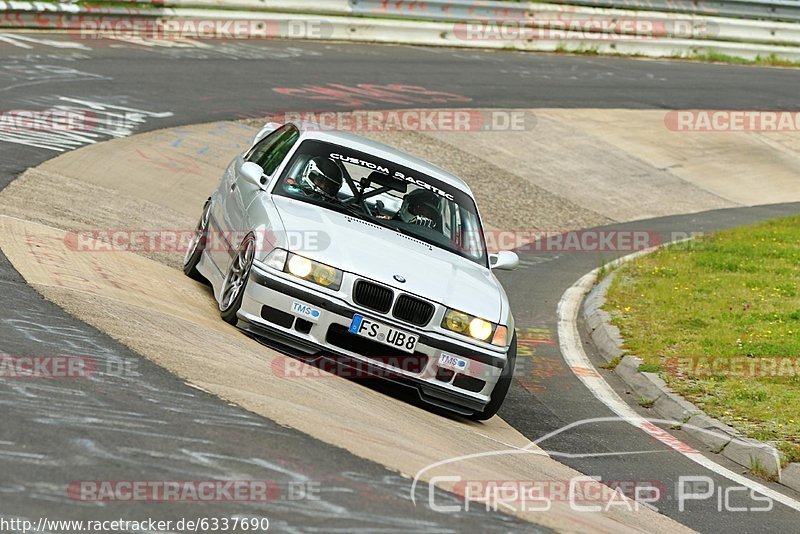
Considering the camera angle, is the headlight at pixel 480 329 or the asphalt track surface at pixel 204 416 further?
the headlight at pixel 480 329

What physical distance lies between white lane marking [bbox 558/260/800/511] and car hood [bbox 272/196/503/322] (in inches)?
67.4

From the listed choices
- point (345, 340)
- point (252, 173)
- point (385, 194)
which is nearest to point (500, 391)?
point (345, 340)

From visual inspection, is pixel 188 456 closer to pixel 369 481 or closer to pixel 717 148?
pixel 369 481

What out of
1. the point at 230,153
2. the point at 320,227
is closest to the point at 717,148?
the point at 230,153

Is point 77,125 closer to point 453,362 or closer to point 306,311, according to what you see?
point 306,311

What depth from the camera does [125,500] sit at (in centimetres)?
493

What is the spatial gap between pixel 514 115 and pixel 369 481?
17.0 m

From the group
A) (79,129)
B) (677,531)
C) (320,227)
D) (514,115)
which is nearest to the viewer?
(677,531)
